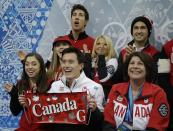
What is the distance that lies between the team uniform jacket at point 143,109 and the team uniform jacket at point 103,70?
87cm

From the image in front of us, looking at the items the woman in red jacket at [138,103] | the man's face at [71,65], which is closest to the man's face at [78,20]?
the man's face at [71,65]

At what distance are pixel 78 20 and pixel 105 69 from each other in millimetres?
890

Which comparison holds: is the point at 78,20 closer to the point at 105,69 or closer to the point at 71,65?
the point at 105,69

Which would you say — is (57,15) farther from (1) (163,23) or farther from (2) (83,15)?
(1) (163,23)

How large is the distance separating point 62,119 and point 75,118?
0.14 meters

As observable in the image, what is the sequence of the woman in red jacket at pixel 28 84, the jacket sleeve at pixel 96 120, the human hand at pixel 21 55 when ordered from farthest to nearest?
the human hand at pixel 21 55
the woman in red jacket at pixel 28 84
the jacket sleeve at pixel 96 120

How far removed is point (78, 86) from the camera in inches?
173

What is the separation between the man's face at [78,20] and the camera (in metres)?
5.59

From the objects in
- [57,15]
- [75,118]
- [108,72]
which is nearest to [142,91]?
[75,118]

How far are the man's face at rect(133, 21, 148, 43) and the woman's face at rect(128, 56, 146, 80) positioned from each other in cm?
91

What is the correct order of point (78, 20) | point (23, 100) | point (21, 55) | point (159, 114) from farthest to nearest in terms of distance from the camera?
point (21, 55) < point (78, 20) < point (23, 100) < point (159, 114)

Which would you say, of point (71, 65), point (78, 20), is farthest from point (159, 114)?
point (78, 20)

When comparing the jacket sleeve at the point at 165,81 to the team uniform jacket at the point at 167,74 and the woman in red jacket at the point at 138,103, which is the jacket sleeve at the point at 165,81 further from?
the woman in red jacket at the point at 138,103

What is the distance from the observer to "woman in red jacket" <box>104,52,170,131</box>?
3.93 meters
